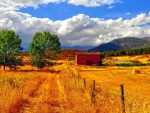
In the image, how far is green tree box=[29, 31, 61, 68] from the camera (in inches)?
2421

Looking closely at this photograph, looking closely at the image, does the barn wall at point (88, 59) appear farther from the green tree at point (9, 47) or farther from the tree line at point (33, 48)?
the green tree at point (9, 47)

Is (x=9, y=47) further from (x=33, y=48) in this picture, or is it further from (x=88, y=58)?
(x=88, y=58)

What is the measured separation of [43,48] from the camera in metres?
62.6

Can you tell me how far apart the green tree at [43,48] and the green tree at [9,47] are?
5269mm

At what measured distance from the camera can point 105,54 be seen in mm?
138625

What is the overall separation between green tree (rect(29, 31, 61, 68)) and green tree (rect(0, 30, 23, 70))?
527 cm

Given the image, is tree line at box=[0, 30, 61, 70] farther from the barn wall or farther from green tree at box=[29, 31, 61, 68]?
the barn wall

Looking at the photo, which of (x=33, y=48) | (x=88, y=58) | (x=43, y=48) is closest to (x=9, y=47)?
(x=33, y=48)

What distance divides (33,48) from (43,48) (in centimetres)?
279

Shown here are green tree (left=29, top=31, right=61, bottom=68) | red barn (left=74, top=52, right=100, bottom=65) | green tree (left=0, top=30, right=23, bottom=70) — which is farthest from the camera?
red barn (left=74, top=52, right=100, bottom=65)

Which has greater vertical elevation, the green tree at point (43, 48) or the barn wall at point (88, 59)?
the green tree at point (43, 48)

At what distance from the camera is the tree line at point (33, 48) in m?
55.6

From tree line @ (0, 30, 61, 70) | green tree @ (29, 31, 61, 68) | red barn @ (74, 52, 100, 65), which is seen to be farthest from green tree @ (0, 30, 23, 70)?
red barn @ (74, 52, 100, 65)

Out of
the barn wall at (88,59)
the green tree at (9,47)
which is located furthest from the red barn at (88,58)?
the green tree at (9,47)
